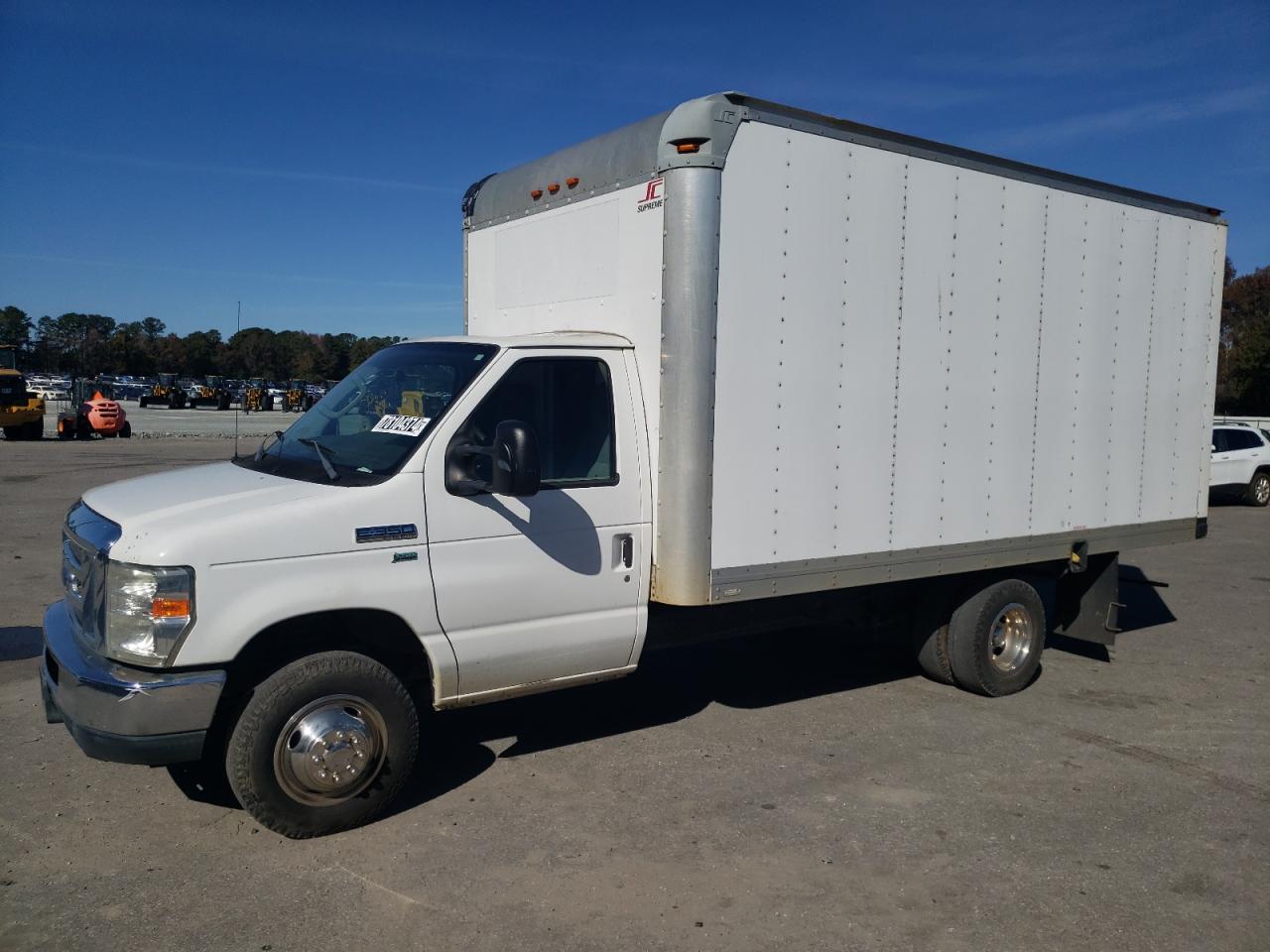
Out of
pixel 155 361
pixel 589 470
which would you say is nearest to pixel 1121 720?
pixel 589 470

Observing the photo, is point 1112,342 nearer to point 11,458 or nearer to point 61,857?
point 61,857

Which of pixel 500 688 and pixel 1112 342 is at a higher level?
pixel 1112 342

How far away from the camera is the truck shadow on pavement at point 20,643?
24.1ft

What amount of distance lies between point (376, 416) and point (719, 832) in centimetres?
263

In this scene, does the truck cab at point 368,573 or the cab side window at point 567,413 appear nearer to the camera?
the truck cab at point 368,573

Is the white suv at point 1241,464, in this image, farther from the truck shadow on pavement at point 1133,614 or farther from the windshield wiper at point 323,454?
the windshield wiper at point 323,454

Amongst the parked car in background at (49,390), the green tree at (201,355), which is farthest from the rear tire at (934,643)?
the green tree at (201,355)

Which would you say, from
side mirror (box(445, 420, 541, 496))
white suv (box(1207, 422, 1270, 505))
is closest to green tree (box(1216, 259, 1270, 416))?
white suv (box(1207, 422, 1270, 505))

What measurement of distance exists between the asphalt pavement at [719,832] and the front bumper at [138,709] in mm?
558

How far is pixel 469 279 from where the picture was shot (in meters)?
7.00

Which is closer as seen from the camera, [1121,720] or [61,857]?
[61,857]

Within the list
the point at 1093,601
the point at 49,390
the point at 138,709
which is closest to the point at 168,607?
the point at 138,709

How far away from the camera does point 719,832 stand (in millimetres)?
4836

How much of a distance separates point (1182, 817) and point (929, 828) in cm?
134
